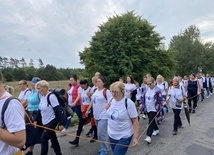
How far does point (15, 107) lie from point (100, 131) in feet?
10.9

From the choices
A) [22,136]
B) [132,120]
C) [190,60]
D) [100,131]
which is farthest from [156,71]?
[190,60]

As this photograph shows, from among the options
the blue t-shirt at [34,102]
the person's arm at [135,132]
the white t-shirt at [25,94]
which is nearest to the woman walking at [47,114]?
the blue t-shirt at [34,102]

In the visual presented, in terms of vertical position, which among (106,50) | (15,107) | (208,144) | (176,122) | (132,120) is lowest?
(208,144)

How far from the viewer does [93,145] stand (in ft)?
19.5

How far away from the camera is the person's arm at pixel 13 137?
1.76 metres

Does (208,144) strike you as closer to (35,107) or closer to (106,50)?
(35,107)

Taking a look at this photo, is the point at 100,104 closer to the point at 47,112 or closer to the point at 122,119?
the point at 47,112

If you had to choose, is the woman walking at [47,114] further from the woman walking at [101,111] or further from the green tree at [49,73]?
the green tree at [49,73]

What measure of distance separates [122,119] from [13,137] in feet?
6.92

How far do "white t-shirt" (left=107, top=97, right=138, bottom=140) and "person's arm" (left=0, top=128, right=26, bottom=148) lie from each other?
6.57 feet

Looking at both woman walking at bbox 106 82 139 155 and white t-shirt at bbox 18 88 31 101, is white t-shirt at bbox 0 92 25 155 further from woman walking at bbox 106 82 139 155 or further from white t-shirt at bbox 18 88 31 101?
white t-shirt at bbox 18 88 31 101

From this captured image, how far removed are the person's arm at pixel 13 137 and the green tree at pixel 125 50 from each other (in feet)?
45.3

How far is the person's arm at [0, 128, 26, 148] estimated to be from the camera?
1764mm

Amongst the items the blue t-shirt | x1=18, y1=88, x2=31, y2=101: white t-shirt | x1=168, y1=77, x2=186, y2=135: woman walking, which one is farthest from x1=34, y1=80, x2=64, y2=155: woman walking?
x1=168, y1=77, x2=186, y2=135: woman walking
